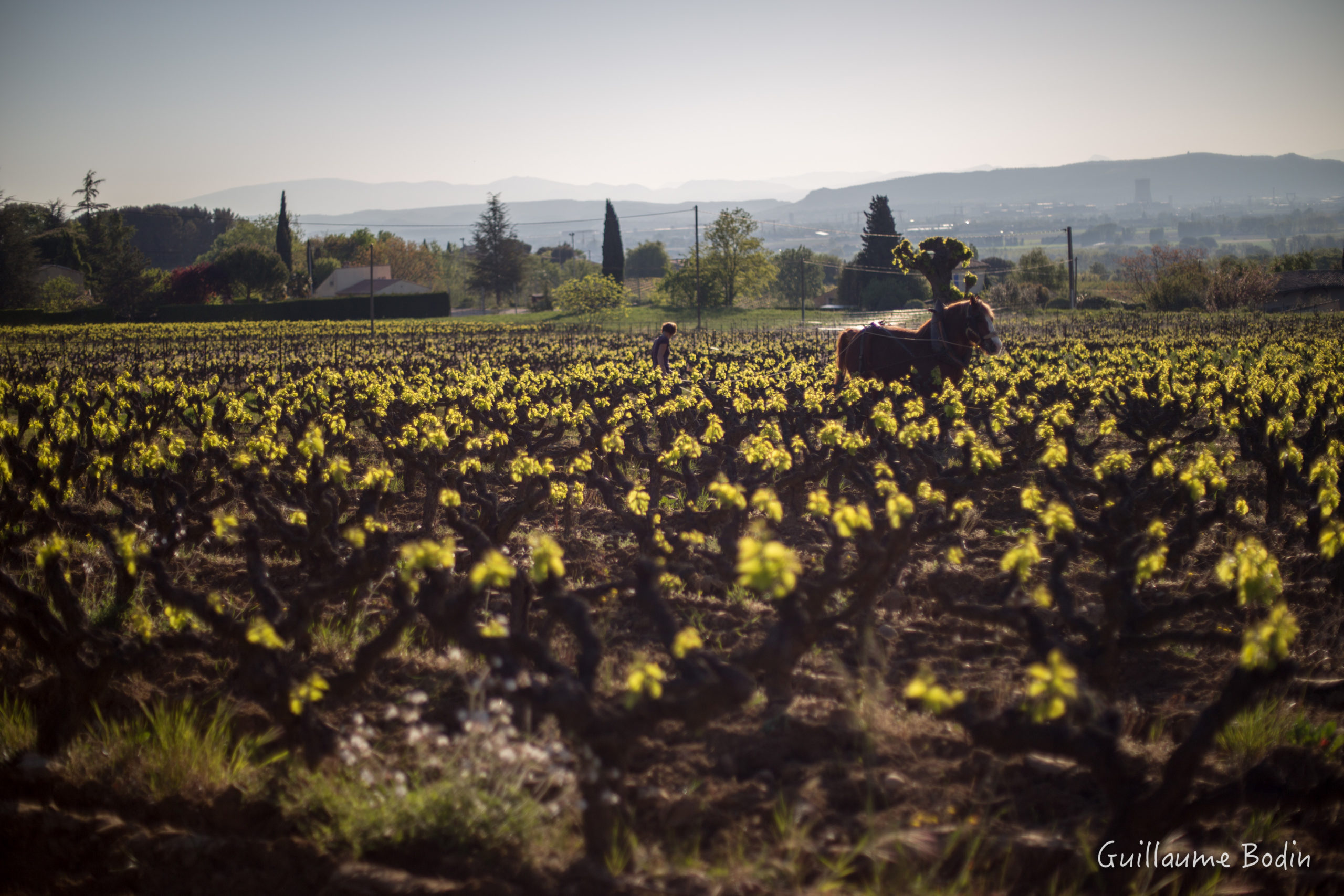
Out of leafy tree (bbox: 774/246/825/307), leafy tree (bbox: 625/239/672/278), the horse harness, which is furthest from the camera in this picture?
leafy tree (bbox: 625/239/672/278)

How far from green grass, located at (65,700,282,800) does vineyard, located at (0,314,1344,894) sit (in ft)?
0.08

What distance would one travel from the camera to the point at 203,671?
19.1 feet

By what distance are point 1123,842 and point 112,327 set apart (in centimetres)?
6100

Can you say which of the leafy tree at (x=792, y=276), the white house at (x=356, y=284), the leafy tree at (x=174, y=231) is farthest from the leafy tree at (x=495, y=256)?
the leafy tree at (x=174, y=231)

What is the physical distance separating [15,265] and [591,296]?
48.2m

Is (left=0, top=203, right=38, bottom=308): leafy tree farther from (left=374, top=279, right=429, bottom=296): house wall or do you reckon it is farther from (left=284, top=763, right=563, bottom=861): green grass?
(left=284, top=763, right=563, bottom=861): green grass

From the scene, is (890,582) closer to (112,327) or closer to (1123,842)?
(1123,842)

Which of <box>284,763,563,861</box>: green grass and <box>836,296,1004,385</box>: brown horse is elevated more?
<box>836,296,1004,385</box>: brown horse

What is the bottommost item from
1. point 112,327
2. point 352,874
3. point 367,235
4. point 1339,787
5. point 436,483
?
point 352,874

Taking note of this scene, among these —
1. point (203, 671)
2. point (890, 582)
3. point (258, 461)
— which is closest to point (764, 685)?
point (890, 582)

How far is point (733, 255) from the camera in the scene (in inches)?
3036

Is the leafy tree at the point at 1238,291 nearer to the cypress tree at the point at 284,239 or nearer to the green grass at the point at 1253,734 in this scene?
the green grass at the point at 1253,734

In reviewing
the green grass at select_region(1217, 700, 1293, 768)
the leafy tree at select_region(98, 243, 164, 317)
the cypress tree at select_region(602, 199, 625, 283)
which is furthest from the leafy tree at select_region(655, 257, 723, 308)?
the green grass at select_region(1217, 700, 1293, 768)

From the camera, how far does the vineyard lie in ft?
12.4
